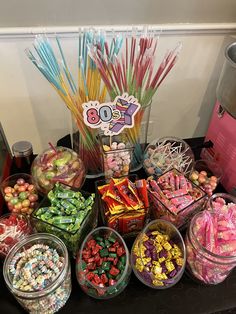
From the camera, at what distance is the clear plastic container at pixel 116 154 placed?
0.83 m

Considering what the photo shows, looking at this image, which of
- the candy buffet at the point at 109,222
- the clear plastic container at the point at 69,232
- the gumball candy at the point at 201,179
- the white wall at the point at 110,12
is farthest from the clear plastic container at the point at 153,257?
the white wall at the point at 110,12

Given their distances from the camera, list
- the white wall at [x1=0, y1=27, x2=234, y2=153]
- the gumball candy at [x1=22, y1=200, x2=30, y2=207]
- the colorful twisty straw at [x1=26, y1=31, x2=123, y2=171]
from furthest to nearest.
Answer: the white wall at [x1=0, y1=27, x2=234, y2=153] → the gumball candy at [x1=22, y1=200, x2=30, y2=207] → the colorful twisty straw at [x1=26, y1=31, x2=123, y2=171]

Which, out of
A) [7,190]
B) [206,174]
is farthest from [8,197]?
[206,174]

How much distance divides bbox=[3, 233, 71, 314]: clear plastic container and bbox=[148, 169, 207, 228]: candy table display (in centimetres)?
26

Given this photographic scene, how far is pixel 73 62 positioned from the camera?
3.26 feet

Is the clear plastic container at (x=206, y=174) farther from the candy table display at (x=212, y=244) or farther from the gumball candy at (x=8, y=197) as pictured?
the gumball candy at (x=8, y=197)

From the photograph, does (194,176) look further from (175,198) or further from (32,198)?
(32,198)

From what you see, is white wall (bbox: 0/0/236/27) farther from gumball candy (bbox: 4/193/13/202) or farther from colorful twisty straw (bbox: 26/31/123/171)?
gumball candy (bbox: 4/193/13/202)

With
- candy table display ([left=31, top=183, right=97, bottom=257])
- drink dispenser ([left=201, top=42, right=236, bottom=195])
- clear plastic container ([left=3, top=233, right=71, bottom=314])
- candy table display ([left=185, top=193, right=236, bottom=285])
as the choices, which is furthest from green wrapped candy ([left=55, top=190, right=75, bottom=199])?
drink dispenser ([left=201, top=42, right=236, bottom=195])

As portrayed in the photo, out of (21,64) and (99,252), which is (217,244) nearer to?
(99,252)

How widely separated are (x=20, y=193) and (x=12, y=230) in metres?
0.12

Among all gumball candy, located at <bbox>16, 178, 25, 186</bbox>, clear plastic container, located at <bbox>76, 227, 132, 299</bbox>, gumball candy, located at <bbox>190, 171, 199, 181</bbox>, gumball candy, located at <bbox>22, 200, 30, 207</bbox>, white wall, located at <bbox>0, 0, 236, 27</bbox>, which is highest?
white wall, located at <bbox>0, 0, 236, 27</bbox>

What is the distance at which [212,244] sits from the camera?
0.66 metres

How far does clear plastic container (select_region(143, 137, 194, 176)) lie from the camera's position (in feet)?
2.97
